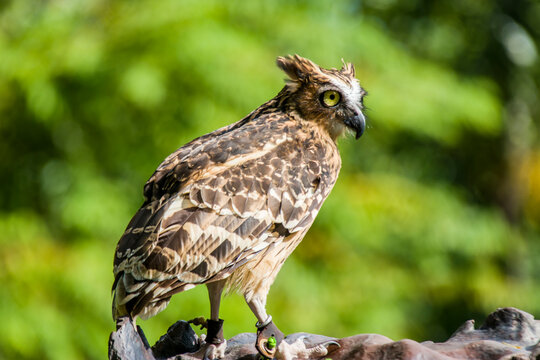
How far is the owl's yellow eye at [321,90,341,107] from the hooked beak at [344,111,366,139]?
11 cm

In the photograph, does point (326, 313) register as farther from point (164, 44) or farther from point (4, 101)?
point (4, 101)

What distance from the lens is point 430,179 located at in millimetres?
13266

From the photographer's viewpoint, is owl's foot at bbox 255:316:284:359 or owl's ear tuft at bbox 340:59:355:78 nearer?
owl's foot at bbox 255:316:284:359

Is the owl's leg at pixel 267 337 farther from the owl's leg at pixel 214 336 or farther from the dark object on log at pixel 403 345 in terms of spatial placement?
the owl's leg at pixel 214 336

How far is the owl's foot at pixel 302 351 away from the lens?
3.24 m

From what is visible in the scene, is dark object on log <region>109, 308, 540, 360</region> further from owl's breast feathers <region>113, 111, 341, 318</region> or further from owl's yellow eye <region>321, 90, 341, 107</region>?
owl's yellow eye <region>321, 90, 341, 107</region>

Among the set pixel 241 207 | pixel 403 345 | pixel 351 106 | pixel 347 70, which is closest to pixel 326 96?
pixel 351 106

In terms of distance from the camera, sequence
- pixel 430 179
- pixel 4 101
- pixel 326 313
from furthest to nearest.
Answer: pixel 430 179, pixel 326 313, pixel 4 101

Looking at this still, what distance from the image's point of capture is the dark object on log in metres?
2.93

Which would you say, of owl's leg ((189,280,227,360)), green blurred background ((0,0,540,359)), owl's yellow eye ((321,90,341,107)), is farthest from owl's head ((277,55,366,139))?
green blurred background ((0,0,540,359))

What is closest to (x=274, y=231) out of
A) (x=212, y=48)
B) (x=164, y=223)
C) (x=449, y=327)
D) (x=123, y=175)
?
(x=164, y=223)

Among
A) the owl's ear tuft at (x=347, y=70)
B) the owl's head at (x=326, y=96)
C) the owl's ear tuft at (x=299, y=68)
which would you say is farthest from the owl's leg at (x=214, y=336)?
the owl's ear tuft at (x=347, y=70)

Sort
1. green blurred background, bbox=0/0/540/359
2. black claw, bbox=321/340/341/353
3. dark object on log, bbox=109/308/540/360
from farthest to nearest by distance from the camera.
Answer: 1. green blurred background, bbox=0/0/540/359
2. black claw, bbox=321/340/341/353
3. dark object on log, bbox=109/308/540/360

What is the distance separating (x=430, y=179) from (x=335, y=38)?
500 cm
